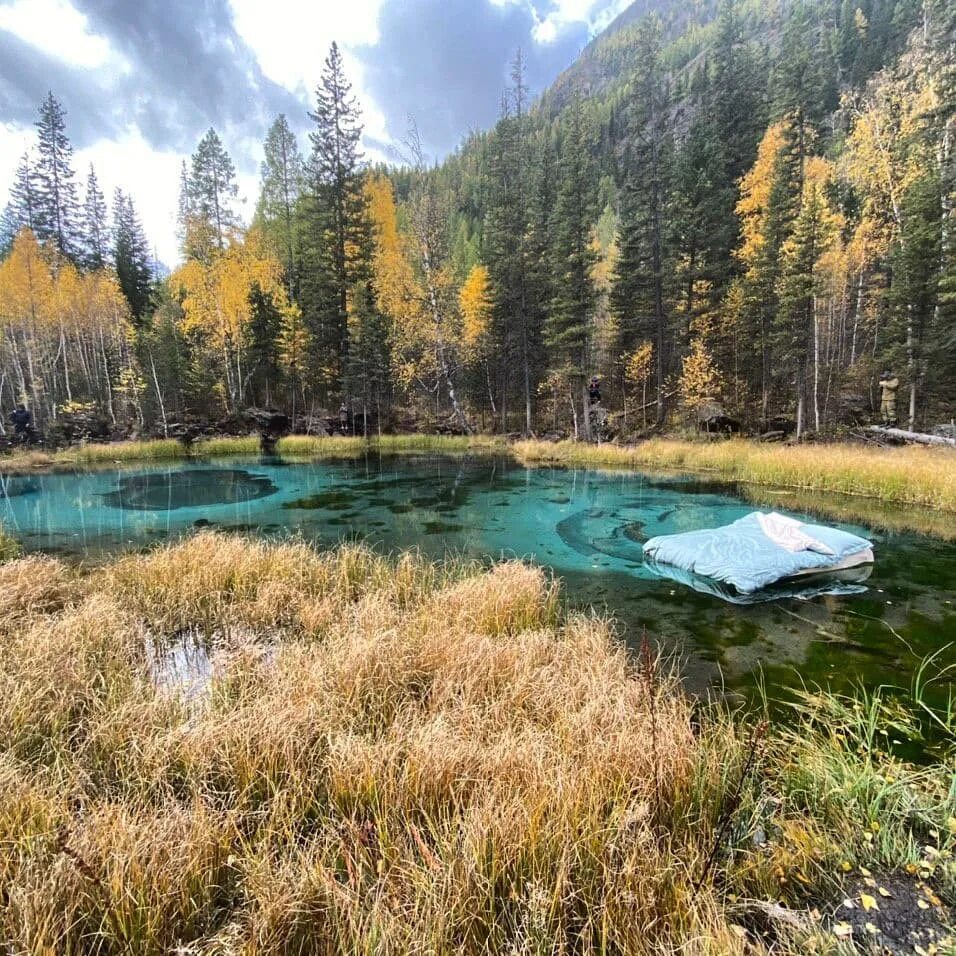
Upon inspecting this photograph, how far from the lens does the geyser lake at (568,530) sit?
16.3 feet

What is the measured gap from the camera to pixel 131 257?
36.8 meters

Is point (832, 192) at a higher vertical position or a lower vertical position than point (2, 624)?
higher

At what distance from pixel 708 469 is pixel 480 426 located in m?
15.8

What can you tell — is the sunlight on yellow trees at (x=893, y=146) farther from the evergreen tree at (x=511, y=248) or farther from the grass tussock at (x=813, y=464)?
the evergreen tree at (x=511, y=248)

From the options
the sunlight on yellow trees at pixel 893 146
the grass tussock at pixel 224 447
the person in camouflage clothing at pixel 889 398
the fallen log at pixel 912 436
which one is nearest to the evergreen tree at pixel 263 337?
the grass tussock at pixel 224 447

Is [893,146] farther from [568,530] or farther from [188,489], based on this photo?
[188,489]

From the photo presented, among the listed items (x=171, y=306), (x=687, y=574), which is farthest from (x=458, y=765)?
(x=171, y=306)

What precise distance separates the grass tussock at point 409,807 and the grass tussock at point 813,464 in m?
11.5

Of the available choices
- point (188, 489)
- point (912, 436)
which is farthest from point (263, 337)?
point (912, 436)

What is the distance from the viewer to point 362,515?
11508 mm

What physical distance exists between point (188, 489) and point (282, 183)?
2720 cm

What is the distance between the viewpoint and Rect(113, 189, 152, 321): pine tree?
A: 114ft

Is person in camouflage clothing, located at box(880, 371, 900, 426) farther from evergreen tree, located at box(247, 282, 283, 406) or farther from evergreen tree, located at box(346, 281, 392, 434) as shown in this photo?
evergreen tree, located at box(247, 282, 283, 406)

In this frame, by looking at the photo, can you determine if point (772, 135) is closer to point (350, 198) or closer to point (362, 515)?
point (350, 198)
